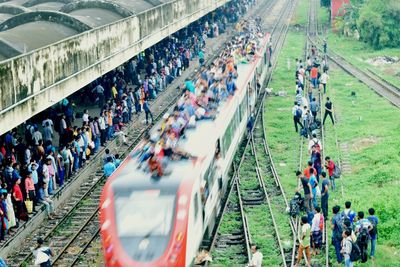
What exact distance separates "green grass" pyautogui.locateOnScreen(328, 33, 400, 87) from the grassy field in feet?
7.27

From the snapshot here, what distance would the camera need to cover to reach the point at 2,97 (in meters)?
14.2

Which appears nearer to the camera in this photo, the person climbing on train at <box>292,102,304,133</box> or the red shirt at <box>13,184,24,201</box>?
the red shirt at <box>13,184,24,201</box>

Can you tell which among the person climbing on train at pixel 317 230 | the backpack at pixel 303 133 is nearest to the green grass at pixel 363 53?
the backpack at pixel 303 133

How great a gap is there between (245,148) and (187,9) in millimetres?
14320

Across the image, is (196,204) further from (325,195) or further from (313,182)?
(313,182)

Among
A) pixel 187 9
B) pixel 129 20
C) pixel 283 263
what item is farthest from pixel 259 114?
pixel 283 263

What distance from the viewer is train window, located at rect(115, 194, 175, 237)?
37.4ft

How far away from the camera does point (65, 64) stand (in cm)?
1780

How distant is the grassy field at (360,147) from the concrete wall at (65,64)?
581 centimetres

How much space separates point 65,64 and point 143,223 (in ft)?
24.9

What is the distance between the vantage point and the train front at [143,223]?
440 inches

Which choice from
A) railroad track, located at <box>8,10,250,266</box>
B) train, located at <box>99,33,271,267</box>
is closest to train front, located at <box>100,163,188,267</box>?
train, located at <box>99,33,271,267</box>

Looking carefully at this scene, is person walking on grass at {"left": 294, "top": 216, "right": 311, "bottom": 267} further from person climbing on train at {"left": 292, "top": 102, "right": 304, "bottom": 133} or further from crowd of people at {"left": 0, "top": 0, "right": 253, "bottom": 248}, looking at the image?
person climbing on train at {"left": 292, "top": 102, "right": 304, "bottom": 133}

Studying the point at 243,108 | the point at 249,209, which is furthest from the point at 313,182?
the point at 243,108
